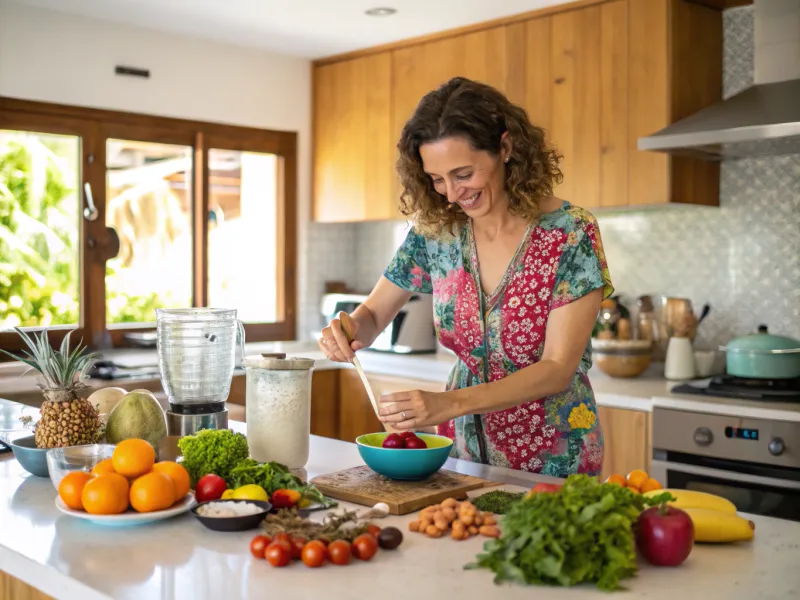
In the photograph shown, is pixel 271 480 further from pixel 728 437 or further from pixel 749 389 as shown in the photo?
pixel 749 389

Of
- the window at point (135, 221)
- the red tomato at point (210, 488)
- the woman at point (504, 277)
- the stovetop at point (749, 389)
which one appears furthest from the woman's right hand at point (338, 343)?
the window at point (135, 221)

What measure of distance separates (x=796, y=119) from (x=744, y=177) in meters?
0.75

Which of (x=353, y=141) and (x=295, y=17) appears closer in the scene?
(x=295, y=17)

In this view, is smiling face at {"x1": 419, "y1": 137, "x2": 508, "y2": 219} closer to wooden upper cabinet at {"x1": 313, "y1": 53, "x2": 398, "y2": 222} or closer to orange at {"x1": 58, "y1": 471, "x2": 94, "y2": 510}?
orange at {"x1": 58, "y1": 471, "x2": 94, "y2": 510}

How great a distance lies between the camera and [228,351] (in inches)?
81.0

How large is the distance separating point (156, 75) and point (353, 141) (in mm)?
1044

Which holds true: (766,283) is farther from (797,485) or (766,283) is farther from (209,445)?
(209,445)

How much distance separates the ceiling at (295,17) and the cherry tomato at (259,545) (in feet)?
9.46

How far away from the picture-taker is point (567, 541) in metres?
1.22

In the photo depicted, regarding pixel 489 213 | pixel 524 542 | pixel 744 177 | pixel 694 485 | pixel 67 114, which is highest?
pixel 67 114

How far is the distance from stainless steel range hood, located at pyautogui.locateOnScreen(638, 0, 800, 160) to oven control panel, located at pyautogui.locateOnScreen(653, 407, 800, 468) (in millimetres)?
962

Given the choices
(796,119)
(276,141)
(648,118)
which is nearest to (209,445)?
(796,119)

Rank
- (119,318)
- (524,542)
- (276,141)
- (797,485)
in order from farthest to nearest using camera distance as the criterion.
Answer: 1. (276,141)
2. (119,318)
3. (797,485)
4. (524,542)

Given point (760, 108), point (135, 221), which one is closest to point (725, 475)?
Result: point (760, 108)
